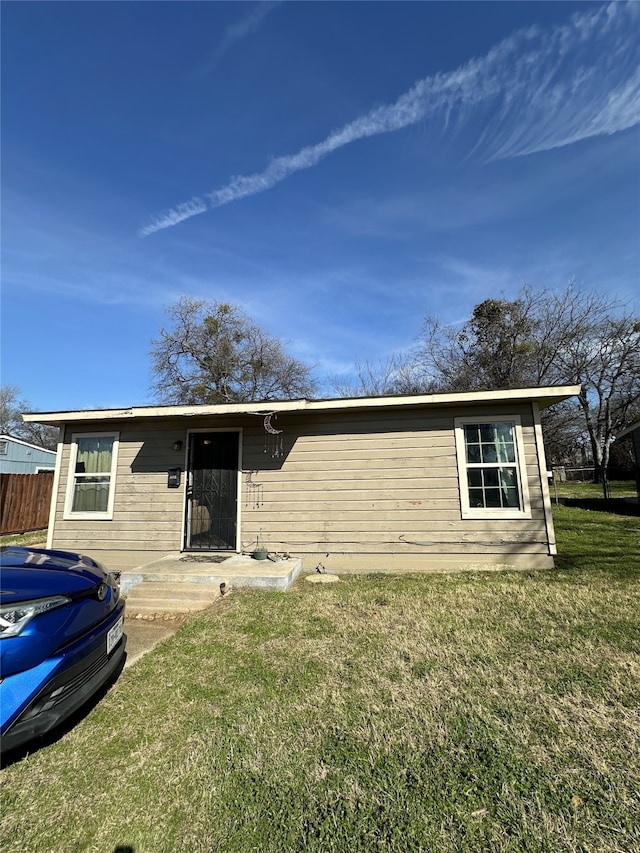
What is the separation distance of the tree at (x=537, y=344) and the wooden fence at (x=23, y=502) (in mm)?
17108

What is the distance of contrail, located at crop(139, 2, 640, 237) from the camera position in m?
5.97

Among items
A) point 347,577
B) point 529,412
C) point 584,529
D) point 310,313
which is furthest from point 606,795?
point 310,313

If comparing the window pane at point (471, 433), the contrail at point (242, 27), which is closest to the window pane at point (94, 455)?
the window pane at point (471, 433)

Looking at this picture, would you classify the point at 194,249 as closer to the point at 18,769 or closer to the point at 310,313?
the point at 310,313

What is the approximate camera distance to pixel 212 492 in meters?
6.74

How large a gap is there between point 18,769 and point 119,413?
536 cm

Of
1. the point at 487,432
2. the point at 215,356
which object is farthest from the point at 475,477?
the point at 215,356

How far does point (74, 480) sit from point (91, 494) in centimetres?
43

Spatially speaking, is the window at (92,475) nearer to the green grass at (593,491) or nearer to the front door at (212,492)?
the front door at (212,492)

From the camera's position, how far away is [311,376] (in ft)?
71.7

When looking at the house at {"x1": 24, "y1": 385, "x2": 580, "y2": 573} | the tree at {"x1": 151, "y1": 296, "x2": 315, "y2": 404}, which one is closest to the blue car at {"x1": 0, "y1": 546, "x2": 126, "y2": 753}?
the house at {"x1": 24, "y1": 385, "x2": 580, "y2": 573}

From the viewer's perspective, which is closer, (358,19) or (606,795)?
(606,795)

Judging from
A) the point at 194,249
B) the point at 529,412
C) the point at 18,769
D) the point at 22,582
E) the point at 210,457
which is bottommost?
the point at 18,769

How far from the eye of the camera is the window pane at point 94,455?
6988 mm
